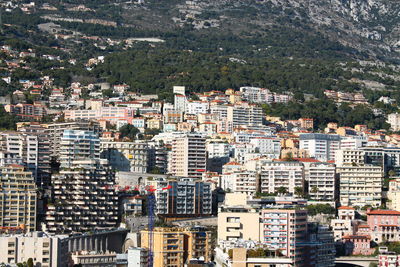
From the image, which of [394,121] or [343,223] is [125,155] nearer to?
[343,223]

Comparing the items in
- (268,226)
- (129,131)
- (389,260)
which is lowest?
(389,260)

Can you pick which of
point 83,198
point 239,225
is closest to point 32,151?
point 83,198

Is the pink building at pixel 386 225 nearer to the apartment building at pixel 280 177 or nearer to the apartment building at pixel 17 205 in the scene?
the apartment building at pixel 280 177

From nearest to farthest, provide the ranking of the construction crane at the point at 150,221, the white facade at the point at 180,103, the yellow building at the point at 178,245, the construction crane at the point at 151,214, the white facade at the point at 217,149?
the construction crane at the point at 150,221 < the construction crane at the point at 151,214 < the yellow building at the point at 178,245 < the white facade at the point at 217,149 < the white facade at the point at 180,103

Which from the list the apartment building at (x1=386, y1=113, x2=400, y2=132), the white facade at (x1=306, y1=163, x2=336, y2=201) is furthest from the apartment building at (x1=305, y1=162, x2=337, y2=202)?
the apartment building at (x1=386, y1=113, x2=400, y2=132)

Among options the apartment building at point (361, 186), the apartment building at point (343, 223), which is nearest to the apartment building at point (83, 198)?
the apartment building at point (343, 223)
